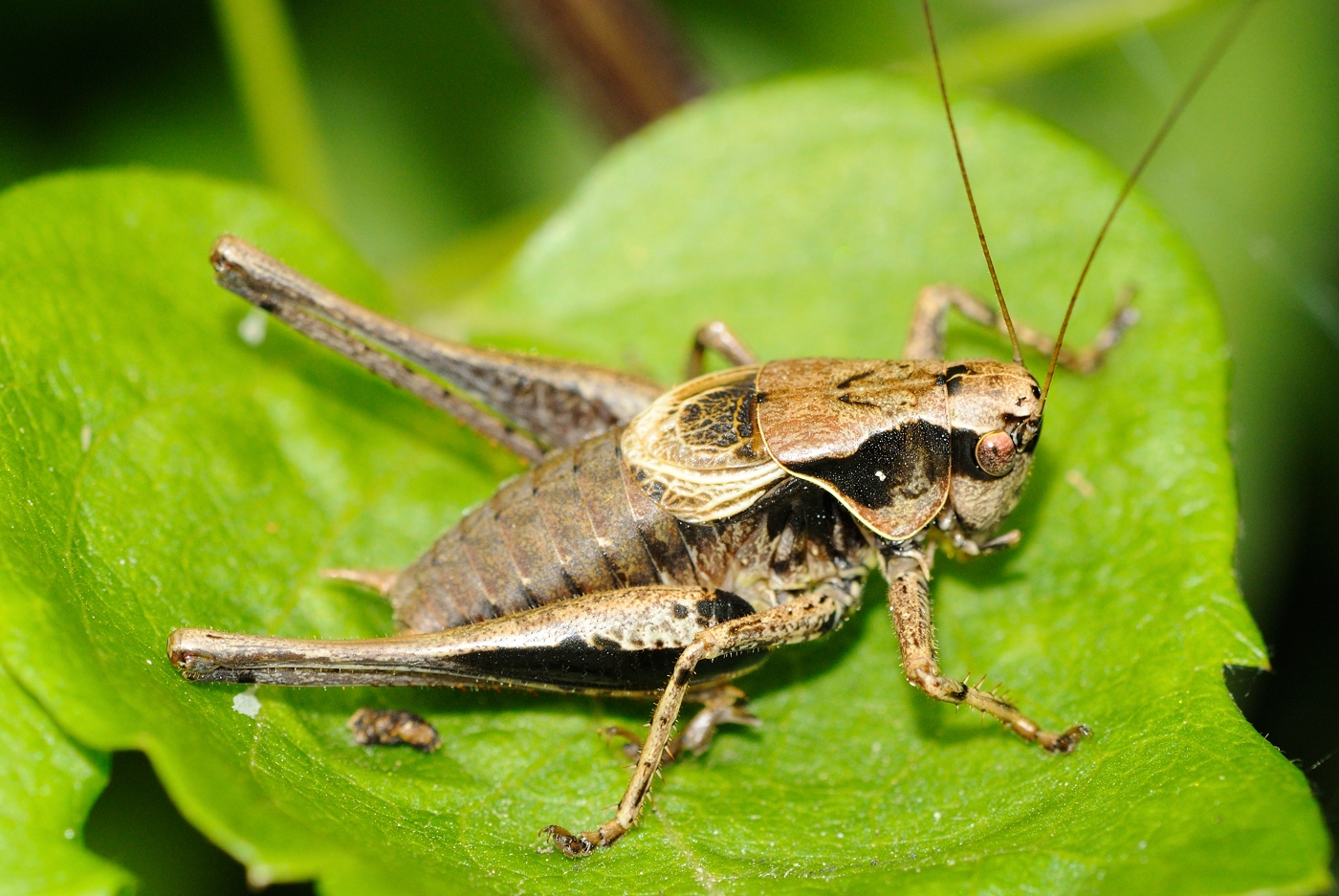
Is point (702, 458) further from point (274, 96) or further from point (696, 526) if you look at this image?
point (274, 96)

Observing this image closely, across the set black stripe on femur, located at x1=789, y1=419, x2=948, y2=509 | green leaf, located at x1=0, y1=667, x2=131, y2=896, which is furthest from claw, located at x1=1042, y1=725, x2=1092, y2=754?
green leaf, located at x1=0, y1=667, x2=131, y2=896

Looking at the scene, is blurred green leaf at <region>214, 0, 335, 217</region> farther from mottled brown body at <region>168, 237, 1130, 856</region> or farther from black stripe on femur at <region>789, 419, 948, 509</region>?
black stripe on femur at <region>789, 419, 948, 509</region>

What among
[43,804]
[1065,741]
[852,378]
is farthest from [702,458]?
[43,804]

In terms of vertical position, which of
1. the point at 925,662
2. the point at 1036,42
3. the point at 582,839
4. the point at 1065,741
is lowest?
the point at 582,839

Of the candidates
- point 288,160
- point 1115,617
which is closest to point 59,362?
point 288,160

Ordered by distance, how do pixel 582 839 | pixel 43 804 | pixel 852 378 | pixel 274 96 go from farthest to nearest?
pixel 274 96 < pixel 852 378 < pixel 582 839 < pixel 43 804

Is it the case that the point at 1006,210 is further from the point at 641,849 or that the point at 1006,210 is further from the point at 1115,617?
the point at 641,849

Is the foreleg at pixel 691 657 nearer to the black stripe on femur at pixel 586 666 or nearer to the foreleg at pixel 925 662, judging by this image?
the black stripe on femur at pixel 586 666
